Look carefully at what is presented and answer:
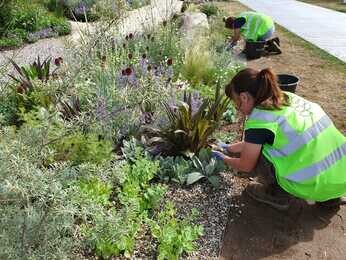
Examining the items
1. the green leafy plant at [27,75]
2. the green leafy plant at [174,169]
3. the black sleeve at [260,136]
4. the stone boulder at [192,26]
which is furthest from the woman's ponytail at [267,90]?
the stone boulder at [192,26]

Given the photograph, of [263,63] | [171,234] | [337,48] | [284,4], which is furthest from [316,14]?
[171,234]

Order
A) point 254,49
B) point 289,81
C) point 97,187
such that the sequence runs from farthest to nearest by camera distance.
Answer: point 254,49
point 289,81
point 97,187

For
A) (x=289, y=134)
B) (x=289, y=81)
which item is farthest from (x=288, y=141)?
(x=289, y=81)

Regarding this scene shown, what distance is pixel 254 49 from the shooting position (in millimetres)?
7266

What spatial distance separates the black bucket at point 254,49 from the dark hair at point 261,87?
434 centimetres

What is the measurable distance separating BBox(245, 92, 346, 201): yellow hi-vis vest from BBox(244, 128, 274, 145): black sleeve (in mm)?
24

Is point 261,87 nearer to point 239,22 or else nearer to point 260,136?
point 260,136

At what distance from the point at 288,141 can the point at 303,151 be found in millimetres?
119

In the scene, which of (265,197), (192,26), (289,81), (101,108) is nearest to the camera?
(265,197)

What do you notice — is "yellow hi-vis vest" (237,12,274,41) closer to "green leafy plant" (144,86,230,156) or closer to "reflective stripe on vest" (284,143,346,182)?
"green leafy plant" (144,86,230,156)

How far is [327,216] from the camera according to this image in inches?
129

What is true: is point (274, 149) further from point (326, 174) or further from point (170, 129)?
point (170, 129)

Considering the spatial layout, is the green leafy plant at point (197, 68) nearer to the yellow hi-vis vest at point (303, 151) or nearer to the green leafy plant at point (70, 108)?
the green leafy plant at point (70, 108)

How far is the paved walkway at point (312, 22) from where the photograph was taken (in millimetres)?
8484
